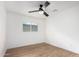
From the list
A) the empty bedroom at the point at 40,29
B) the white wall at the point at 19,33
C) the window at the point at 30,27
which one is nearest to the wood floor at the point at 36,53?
the empty bedroom at the point at 40,29

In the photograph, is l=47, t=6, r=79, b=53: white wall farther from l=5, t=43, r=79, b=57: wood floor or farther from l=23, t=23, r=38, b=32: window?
l=23, t=23, r=38, b=32: window

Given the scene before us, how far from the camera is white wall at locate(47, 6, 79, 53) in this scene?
131 inches

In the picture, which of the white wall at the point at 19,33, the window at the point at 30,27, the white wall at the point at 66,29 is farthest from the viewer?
the window at the point at 30,27

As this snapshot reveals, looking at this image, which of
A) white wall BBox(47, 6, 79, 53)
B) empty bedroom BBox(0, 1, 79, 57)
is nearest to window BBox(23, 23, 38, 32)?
empty bedroom BBox(0, 1, 79, 57)

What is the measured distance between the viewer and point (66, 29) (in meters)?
3.79

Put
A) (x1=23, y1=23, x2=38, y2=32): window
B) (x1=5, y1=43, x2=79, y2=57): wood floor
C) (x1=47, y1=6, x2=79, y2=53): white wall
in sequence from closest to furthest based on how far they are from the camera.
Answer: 1. (x1=5, y1=43, x2=79, y2=57): wood floor
2. (x1=47, y1=6, x2=79, y2=53): white wall
3. (x1=23, y1=23, x2=38, y2=32): window

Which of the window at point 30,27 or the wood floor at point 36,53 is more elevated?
the window at point 30,27

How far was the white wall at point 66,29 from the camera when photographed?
3328 mm

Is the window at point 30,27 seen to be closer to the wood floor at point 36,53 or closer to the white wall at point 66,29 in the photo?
the white wall at point 66,29

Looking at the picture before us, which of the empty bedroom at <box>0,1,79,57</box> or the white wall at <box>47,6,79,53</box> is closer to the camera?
the empty bedroom at <box>0,1,79,57</box>

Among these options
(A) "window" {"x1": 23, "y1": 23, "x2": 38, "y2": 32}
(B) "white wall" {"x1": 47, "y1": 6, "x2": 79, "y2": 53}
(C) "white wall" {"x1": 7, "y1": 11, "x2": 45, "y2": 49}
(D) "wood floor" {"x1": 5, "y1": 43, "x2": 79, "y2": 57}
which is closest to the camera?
(D) "wood floor" {"x1": 5, "y1": 43, "x2": 79, "y2": 57}

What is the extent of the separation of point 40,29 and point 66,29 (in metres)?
2.41

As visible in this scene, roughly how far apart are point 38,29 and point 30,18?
114 centimetres

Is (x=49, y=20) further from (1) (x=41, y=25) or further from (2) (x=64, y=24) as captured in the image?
(2) (x=64, y=24)
